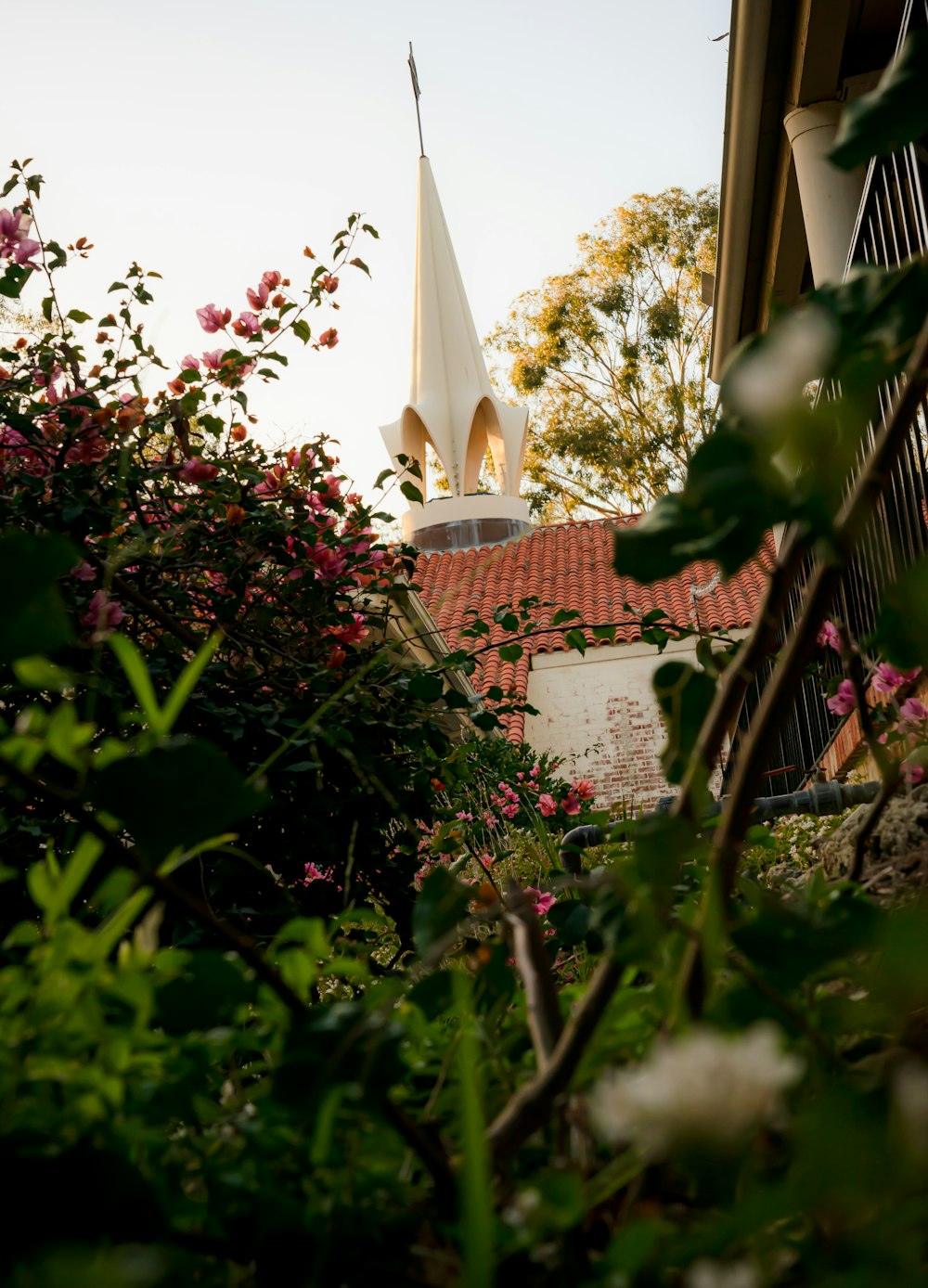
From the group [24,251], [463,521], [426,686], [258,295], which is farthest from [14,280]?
[463,521]

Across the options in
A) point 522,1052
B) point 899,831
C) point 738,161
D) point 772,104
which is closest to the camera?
point 522,1052

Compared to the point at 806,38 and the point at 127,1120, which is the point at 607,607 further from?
the point at 127,1120

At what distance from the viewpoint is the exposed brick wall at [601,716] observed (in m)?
13.5

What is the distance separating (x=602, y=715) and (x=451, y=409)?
5968mm

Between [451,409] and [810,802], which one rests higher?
[451,409]

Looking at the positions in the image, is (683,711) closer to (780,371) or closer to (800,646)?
(800,646)

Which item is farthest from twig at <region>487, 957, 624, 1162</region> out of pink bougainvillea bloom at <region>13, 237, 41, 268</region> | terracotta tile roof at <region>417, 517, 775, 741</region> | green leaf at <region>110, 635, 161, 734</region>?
terracotta tile roof at <region>417, 517, 775, 741</region>

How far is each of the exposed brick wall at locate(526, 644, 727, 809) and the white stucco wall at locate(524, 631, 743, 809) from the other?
0.01 metres

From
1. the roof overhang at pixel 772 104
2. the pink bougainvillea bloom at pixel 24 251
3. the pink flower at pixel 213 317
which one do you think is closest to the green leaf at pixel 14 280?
the pink bougainvillea bloom at pixel 24 251

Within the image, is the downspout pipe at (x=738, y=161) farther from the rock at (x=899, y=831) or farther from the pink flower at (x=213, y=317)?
the rock at (x=899, y=831)

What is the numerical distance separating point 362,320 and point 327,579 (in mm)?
1093

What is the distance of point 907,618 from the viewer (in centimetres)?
45

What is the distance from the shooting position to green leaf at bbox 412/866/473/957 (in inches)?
19.4

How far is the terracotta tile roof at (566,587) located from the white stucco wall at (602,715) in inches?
14.9
